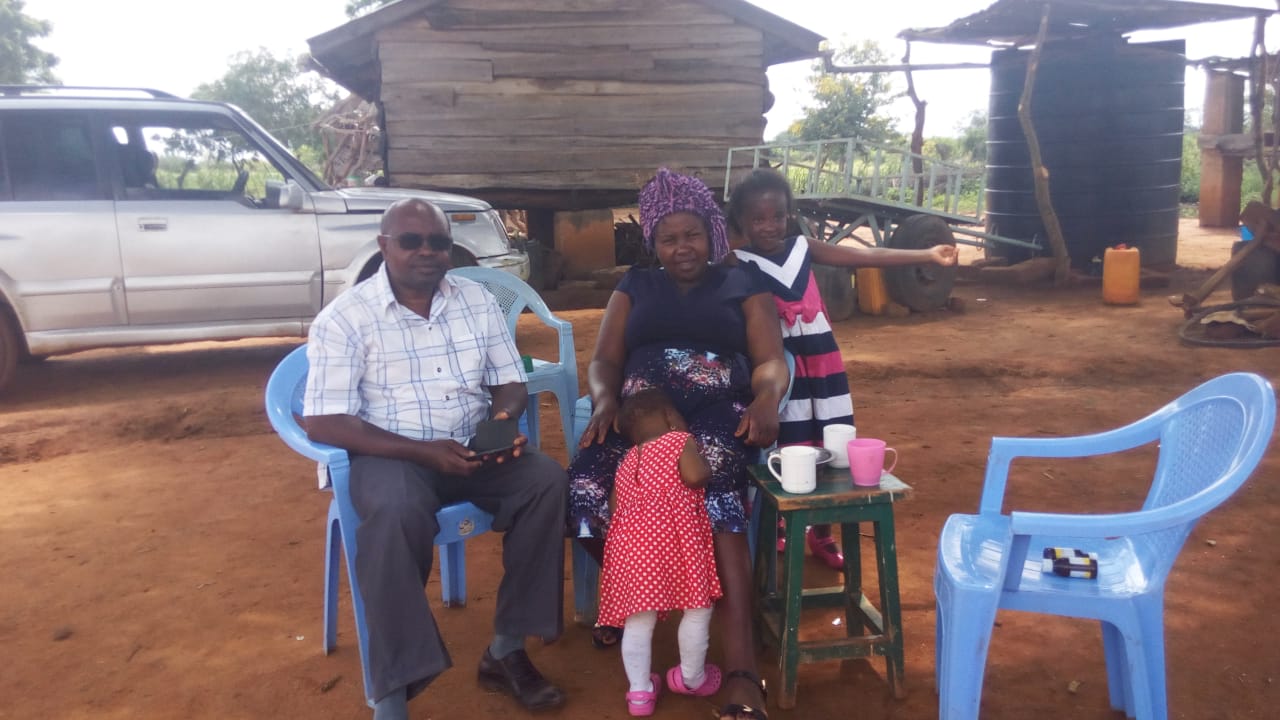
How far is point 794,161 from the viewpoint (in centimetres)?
1048

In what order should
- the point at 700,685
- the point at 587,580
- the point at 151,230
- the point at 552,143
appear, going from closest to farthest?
the point at 700,685, the point at 587,580, the point at 151,230, the point at 552,143

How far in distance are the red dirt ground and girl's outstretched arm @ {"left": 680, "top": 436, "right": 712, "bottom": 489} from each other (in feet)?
2.02

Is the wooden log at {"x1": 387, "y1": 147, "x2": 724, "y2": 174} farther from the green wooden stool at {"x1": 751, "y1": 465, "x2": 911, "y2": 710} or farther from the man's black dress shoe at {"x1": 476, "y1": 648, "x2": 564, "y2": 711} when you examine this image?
the man's black dress shoe at {"x1": 476, "y1": 648, "x2": 564, "y2": 711}

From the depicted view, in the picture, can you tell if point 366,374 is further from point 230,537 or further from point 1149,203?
point 1149,203

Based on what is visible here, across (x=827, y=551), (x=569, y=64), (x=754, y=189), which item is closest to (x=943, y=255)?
(x=754, y=189)

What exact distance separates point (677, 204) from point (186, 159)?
477 centimetres

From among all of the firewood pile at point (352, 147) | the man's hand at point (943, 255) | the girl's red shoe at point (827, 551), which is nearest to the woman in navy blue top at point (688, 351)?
the girl's red shoe at point (827, 551)

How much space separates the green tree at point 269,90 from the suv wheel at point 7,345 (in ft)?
88.4

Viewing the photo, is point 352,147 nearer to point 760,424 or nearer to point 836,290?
point 836,290

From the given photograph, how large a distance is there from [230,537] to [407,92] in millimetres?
6955

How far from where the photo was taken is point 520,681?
265 cm

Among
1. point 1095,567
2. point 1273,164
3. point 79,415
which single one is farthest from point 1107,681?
point 1273,164

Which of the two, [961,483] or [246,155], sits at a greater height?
[246,155]

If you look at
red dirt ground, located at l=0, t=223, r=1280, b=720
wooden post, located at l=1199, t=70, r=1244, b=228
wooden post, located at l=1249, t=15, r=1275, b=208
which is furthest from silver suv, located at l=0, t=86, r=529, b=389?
wooden post, located at l=1199, t=70, r=1244, b=228
